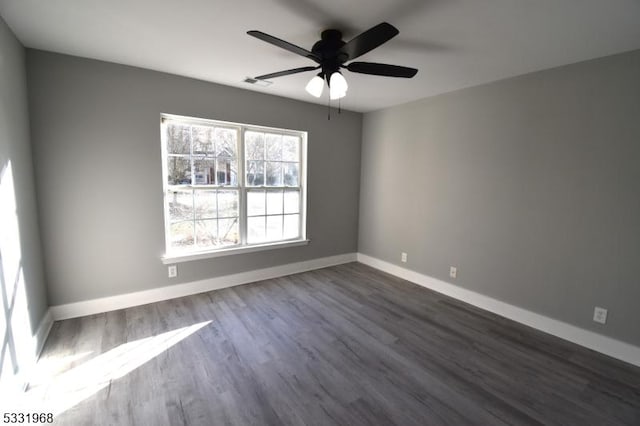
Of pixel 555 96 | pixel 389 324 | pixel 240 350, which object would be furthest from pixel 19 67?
pixel 555 96

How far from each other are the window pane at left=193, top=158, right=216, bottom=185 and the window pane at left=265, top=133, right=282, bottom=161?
2.50 feet

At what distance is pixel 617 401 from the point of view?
182 centimetres

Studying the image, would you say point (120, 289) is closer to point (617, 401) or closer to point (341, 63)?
point (341, 63)

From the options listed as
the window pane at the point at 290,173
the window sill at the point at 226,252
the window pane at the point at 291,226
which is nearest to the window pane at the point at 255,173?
the window pane at the point at 290,173

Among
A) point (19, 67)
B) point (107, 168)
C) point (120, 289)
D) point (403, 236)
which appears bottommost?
point (120, 289)

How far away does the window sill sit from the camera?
3092mm

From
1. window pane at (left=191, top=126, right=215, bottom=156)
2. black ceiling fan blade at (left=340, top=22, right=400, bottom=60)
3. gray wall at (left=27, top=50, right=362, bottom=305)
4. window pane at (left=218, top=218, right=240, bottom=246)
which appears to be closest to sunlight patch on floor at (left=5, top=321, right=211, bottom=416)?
gray wall at (left=27, top=50, right=362, bottom=305)

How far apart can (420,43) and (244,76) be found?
176 centimetres

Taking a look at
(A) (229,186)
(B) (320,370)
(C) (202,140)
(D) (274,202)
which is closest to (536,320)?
(B) (320,370)

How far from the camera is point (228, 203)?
348cm

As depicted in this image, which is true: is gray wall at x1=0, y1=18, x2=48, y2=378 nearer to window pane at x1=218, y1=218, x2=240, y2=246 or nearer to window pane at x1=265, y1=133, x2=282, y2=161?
window pane at x1=218, y1=218, x2=240, y2=246

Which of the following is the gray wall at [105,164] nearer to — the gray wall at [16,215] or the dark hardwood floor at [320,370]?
the gray wall at [16,215]

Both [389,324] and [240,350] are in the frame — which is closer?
[240,350]

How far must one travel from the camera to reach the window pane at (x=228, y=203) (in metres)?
3.43
